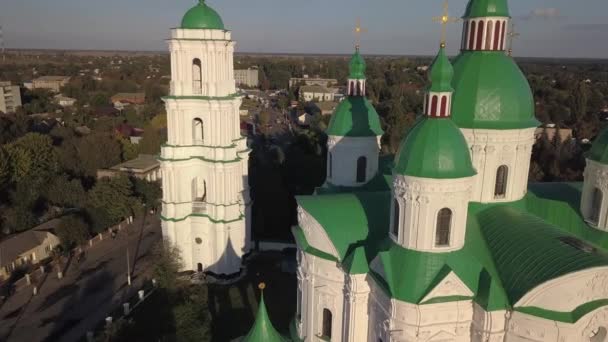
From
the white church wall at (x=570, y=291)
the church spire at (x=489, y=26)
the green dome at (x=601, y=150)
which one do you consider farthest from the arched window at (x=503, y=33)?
the white church wall at (x=570, y=291)

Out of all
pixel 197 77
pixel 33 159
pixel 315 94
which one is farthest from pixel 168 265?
pixel 315 94

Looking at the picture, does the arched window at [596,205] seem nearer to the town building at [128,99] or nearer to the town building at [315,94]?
the town building at [128,99]

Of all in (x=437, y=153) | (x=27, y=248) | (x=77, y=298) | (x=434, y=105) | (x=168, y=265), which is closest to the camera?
(x=437, y=153)

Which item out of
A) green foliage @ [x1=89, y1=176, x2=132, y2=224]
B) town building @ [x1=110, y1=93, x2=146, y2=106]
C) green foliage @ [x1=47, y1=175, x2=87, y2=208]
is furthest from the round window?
town building @ [x1=110, y1=93, x2=146, y2=106]

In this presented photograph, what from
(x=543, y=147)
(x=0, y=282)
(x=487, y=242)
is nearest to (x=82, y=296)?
(x=0, y=282)

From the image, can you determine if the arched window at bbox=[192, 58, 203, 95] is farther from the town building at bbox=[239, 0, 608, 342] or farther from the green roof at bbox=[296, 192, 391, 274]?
the town building at bbox=[239, 0, 608, 342]

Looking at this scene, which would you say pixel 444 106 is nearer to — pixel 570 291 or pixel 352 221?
pixel 352 221
